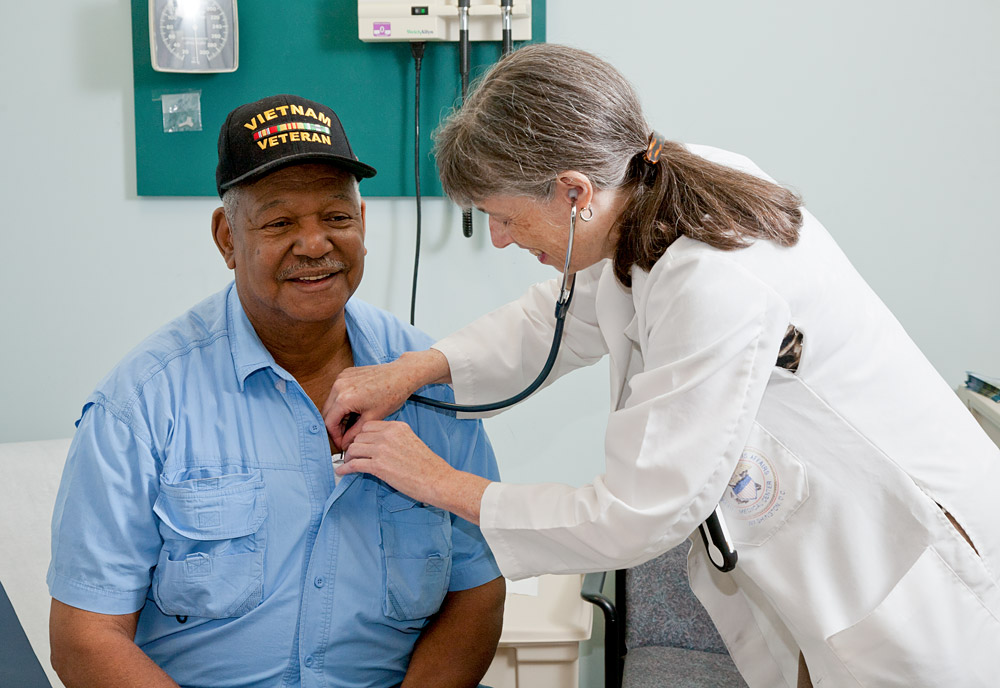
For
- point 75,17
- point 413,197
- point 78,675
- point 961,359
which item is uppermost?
point 75,17

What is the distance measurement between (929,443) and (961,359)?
3.72ft

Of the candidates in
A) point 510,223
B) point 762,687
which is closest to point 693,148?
point 510,223

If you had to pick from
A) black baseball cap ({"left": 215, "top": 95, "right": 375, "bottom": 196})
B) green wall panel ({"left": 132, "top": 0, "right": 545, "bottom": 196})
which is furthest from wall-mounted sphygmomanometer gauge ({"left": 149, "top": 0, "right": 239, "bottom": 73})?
black baseball cap ({"left": 215, "top": 95, "right": 375, "bottom": 196})

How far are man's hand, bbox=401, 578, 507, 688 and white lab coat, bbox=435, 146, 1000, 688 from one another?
28cm

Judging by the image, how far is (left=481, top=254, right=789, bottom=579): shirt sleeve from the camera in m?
1.01

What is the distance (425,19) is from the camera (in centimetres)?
200

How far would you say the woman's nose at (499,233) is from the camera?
1.20 m

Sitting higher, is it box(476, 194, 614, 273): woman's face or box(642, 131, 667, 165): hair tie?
box(642, 131, 667, 165): hair tie

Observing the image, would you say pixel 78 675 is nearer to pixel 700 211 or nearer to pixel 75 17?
pixel 700 211

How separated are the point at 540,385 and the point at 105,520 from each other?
0.65 meters

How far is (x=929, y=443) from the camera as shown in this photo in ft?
3.63

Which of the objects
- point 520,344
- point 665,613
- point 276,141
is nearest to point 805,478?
point 520,344

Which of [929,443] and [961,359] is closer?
[929,443]

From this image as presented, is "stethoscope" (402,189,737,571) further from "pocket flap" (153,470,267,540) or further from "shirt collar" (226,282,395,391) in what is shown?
"pocket flap" (153,470,267,540)
